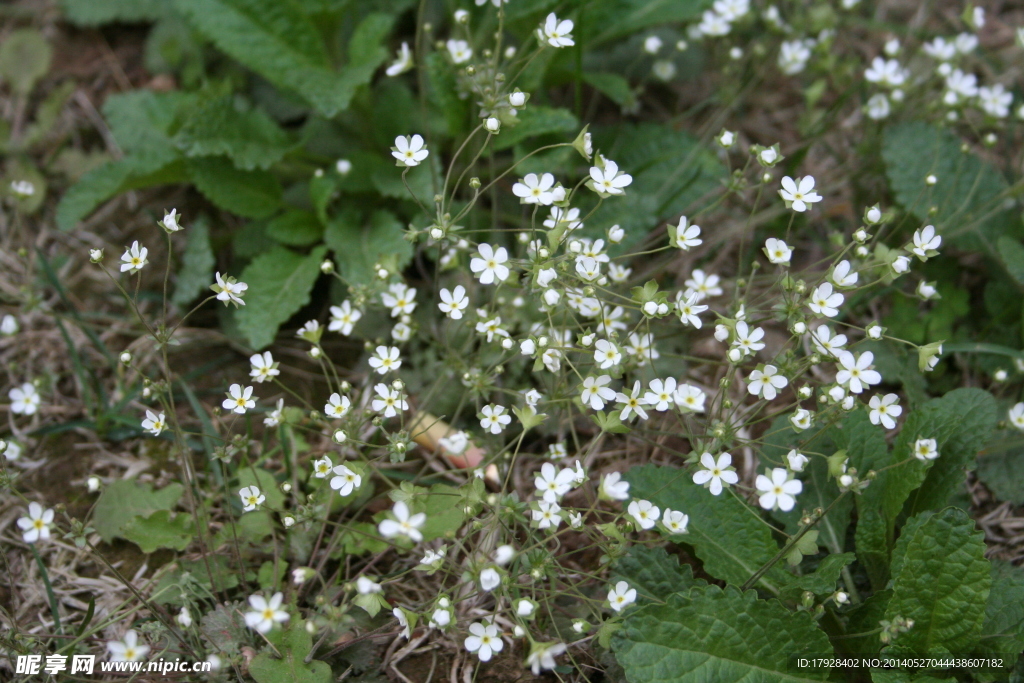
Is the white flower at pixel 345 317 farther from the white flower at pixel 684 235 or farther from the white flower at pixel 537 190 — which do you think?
the white flower at pixel 684 235

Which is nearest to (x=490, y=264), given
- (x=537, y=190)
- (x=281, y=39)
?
(x=537, y=190)

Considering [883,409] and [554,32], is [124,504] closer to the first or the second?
[554,32]

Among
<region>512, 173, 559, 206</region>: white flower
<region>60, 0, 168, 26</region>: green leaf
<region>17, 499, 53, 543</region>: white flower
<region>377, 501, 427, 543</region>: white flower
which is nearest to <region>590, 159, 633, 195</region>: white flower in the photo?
<region>512, 173, 559, 206</region>: white flower

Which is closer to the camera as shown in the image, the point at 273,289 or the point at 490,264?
the point at 490,264

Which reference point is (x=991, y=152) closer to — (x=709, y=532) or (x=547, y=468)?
(x=709, y=532)

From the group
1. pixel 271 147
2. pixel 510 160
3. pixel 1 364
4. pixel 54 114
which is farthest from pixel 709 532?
pixel 54 114
